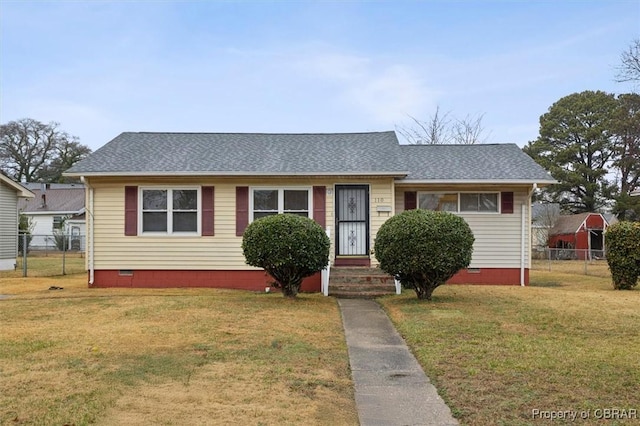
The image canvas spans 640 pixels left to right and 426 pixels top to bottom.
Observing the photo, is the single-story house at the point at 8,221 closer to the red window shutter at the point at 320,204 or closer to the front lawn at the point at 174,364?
the front lawn at the point at 174,364

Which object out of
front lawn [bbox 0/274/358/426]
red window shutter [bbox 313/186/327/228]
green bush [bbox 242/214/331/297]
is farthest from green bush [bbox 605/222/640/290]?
front lawn [bbox 0/274/358/426]

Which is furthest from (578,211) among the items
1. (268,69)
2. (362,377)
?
(362,377)

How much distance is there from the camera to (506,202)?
14.9m

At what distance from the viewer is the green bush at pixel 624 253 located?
13609 mm

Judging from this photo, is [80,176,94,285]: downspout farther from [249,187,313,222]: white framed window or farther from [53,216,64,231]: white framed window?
[53,216,64,231]: white framed window

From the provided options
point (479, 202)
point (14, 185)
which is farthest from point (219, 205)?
point (14, 185)

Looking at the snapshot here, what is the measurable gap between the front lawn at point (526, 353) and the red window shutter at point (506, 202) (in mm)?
4062

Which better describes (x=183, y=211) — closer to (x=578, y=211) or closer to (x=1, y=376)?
(x=1, y=376)

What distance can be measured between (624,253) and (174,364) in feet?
39.8

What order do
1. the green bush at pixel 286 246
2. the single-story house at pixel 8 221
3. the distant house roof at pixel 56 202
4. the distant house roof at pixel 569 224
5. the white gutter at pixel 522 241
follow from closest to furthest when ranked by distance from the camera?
the green bush at pixel 286 246 → the white gutter at pixel 522 241 → the single-story house at pixel 8 221 → the distant house roof at pixel 569 224 → the distant house roof at pixel 56 202

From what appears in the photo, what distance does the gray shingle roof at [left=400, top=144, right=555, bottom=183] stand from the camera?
14500mm

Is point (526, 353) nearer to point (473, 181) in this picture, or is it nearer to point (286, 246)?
point (286, 246)

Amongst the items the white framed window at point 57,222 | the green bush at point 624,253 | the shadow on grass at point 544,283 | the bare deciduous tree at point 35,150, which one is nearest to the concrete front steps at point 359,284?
the shadow on grass at point 544,283

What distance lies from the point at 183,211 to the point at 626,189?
131 feet
